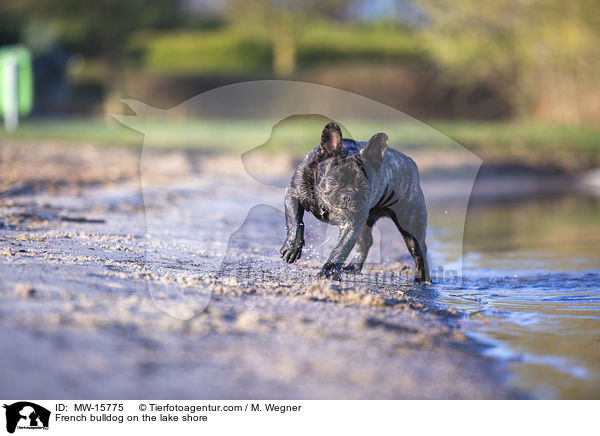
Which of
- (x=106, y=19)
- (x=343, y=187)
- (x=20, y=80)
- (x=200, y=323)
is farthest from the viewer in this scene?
(x=106, y=19)

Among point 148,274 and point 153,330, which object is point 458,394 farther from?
point 148,274

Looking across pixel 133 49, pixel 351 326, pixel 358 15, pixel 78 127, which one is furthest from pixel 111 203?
pixel 358 15

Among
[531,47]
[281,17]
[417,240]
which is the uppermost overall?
[281,17]

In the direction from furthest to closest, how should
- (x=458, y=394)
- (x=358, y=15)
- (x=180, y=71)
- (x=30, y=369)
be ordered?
(x=358, y=15) → (x=180, y=71) → (x=458, y=394) → (x=30, y=369)

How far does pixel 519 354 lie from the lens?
13.1 ft

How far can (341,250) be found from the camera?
16.3 ft

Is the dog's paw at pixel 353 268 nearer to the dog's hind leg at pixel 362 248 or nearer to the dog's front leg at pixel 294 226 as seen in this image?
the dog's hind leg at pixel 362 248

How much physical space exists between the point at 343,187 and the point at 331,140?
307 millimetres

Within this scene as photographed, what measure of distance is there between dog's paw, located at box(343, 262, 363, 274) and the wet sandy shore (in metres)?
0.08

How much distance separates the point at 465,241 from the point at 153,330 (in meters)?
4.88
